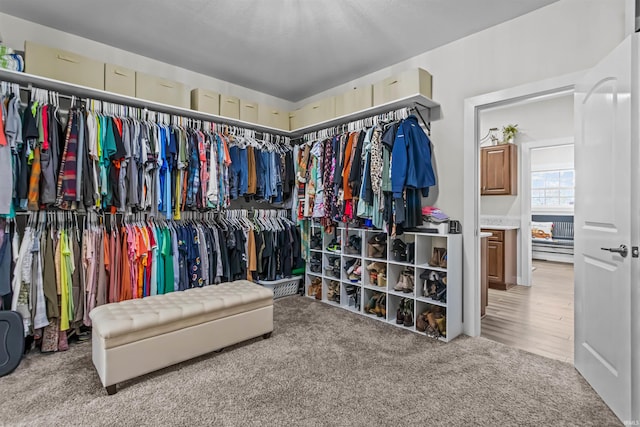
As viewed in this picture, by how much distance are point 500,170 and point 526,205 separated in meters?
0.67

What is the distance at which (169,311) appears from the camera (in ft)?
7.34

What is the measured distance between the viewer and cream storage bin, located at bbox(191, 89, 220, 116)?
3395 millimetres

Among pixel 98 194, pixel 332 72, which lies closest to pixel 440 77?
pixel 332 72

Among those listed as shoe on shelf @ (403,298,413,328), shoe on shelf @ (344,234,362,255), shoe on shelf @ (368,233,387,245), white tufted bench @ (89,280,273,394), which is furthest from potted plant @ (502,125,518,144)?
white tufted bench @ (89,280,273,394)

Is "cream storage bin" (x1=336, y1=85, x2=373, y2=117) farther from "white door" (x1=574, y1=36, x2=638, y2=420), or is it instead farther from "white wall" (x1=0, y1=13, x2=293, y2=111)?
"white door" (x1=574, y1=36, x2=638, y2=420)

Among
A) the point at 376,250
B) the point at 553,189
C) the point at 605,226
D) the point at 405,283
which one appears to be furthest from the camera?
the point at 553,189

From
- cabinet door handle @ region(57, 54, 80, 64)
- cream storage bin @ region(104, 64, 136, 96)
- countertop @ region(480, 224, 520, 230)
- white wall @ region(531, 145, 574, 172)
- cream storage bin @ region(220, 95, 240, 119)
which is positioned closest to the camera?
cabinet door handle @ region(57, 54, 80, 64)

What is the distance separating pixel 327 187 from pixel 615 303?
250cm

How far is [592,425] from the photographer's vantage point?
171 cm

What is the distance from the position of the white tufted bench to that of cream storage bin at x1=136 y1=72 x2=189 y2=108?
1852 mm

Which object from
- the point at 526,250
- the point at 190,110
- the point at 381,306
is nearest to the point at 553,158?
the point at 526,250

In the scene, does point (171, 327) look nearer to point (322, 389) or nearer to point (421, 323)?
point (322, 389)

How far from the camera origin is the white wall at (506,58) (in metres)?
2.34

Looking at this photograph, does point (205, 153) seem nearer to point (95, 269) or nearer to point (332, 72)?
point (95, 269)
